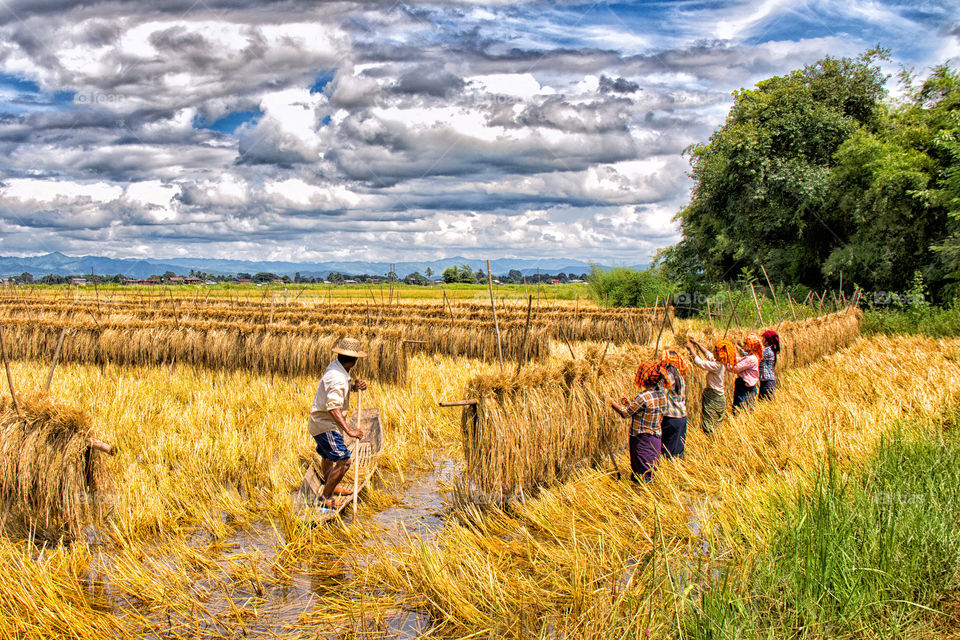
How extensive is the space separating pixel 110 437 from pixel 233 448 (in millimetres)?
1679

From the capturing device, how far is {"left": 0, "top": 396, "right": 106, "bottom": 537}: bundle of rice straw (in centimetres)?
501

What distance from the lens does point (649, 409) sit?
5664 mm

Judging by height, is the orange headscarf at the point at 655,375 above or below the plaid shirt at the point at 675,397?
above

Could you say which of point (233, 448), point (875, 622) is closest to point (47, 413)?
point (233, 448)

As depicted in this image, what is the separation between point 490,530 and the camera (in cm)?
538

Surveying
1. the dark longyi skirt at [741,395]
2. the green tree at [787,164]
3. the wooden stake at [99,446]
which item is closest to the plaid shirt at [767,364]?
the dark longyi skirt at [741,395]

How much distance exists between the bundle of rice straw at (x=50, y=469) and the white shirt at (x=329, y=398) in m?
1.80

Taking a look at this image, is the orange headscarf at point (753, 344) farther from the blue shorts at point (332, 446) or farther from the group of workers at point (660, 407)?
the blue shorts at point (332, 446)

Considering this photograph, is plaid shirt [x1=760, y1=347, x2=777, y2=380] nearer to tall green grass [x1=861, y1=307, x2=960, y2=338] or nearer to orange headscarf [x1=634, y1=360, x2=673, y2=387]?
orange headscarf [x1=634, y1=360, x2=673, y2=387]

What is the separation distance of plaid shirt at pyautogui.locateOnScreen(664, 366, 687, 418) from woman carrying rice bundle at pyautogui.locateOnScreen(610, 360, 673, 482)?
3.1 inches

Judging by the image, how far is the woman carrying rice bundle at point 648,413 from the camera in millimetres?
5660

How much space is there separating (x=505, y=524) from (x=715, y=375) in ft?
10.4

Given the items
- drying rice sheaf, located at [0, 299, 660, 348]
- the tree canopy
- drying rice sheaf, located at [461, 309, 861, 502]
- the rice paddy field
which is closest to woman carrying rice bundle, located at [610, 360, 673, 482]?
the rice paddy field

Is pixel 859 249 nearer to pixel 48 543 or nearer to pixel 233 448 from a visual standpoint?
pixel 233 448
